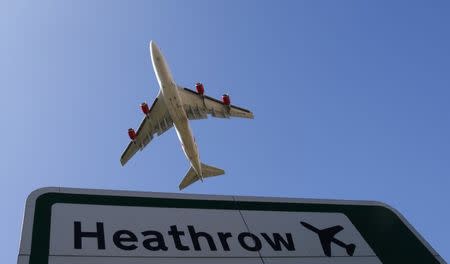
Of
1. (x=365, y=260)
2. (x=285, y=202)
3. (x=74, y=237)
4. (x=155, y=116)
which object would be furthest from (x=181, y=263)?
(x=155, y=116)

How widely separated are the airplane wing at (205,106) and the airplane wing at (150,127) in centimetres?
237

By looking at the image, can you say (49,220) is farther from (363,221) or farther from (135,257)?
(363,221)

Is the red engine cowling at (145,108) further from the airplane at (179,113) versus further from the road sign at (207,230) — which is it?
the road sign at (207,230)

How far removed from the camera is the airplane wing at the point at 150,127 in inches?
1671

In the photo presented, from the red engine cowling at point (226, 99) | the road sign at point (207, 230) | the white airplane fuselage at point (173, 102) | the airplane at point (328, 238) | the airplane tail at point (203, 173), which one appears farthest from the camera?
the airplane tail at point (203, 173)

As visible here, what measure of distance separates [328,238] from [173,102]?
34378 mm

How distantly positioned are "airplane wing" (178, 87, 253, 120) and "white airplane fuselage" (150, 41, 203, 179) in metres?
2.36

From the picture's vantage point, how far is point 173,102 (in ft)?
125

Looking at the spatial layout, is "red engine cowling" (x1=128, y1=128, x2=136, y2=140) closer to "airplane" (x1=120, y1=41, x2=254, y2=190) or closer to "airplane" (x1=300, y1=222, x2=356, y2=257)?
"airplane" (x1=120, y1=41, x2=254, y2=190)

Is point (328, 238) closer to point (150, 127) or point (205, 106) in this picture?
point (205, 106)

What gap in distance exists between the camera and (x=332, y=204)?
4.79 m

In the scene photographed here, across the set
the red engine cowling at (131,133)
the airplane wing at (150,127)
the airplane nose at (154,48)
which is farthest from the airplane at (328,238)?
the red engine cowling at (131,133)

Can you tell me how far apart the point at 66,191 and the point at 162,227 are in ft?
2.85

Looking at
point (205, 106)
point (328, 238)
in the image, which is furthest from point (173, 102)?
point (328, 238)
